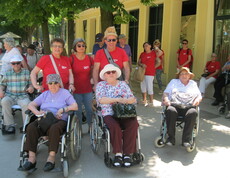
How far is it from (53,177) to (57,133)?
551mm

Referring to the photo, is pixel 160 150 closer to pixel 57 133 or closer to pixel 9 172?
pixel 57 133

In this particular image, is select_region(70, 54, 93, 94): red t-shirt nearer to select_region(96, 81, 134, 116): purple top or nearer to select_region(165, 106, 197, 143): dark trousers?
select_region(96, 81, 134, 116): purple top

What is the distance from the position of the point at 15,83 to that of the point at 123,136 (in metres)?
2.49

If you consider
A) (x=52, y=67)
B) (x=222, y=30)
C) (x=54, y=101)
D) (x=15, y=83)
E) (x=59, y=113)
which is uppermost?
(x=222, y=30)

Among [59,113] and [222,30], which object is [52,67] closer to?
[59,113]

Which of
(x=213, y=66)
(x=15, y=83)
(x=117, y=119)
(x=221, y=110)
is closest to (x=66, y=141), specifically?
(x=117, y=119)

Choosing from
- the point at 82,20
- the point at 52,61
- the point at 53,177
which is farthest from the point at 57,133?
the point at 82,20

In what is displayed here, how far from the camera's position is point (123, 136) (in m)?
3.65

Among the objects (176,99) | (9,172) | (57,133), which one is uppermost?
(176,99)

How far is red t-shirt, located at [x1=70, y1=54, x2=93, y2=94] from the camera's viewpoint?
4.48 metres

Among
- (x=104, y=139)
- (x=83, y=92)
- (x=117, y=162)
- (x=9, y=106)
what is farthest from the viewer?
(x=9, y=106)

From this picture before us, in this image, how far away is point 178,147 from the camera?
14.6 ft

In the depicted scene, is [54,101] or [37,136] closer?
[37,136]

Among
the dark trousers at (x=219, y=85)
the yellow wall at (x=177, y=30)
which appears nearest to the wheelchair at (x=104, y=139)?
the dark trousers at (x=219, y=85)
